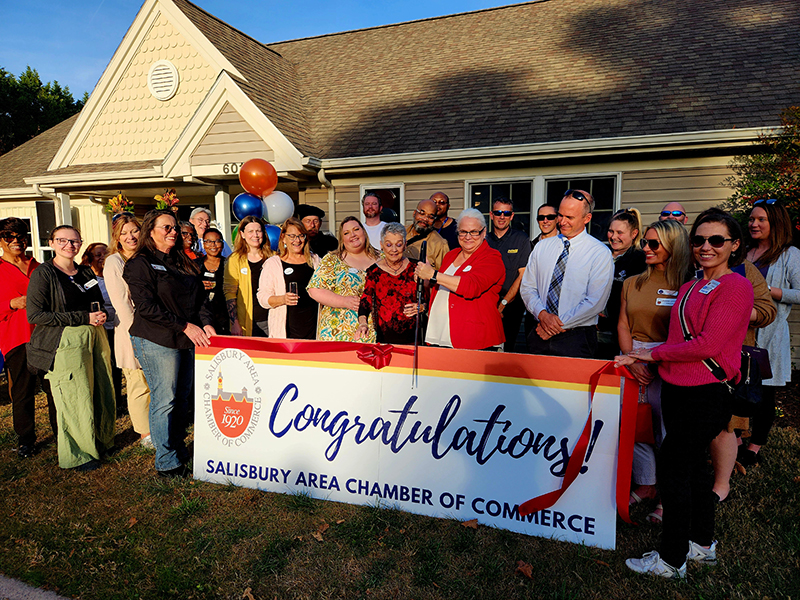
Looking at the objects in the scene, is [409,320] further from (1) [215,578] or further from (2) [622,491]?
(1) [215,578]

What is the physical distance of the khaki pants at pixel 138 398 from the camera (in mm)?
4119

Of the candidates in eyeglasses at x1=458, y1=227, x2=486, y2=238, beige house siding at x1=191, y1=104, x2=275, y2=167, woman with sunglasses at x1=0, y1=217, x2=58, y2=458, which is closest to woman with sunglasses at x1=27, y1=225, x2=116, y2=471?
woman with sunglasses at x1=0, y1=217, x2=58, y2=458

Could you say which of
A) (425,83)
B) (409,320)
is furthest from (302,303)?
(425,83)

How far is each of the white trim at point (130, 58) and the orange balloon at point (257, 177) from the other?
3948 mm

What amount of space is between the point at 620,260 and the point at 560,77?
5.80m

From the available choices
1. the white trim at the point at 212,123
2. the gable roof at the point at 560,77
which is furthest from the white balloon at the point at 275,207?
→ the gable roof at the point at 560,77

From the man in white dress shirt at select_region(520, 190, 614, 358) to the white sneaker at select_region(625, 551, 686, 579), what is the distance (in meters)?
1.30

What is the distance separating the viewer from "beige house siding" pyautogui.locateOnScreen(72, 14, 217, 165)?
9391 mm

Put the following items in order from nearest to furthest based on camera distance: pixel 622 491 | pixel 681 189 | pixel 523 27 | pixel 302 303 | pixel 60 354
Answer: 1. pixel 622 491
2. pixel 60 354
3. pixel 302 303
4. pixel 681 189
5. pixel 523 27

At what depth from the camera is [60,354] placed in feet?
12.1

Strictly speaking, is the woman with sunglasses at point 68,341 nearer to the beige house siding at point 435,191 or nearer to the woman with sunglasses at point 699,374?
the woman with sunglasses at point 699,374

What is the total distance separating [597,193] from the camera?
7246 mm

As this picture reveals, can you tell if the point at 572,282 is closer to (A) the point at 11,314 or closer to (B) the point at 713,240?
(B) the point at 713,240

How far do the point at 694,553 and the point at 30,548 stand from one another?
3.94 metres
